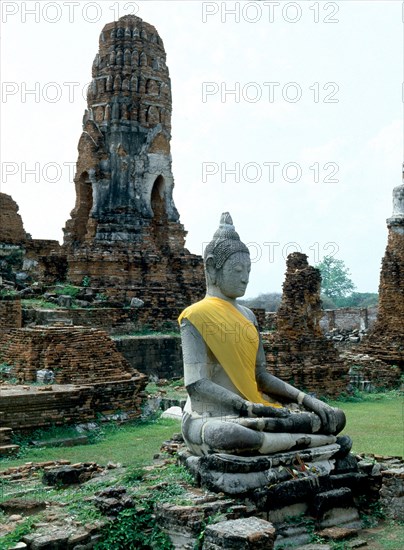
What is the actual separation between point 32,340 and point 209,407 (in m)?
6.87

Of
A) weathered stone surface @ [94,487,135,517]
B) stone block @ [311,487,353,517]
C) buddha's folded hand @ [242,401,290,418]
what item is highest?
buddha's folded hand @ [242,401,290,418]

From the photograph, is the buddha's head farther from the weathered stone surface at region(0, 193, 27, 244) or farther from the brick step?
the weathered stone surface at region(0, 193, 27, 244)

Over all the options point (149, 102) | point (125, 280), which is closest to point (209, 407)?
point (125, 280)

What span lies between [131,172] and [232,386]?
14.9 metres

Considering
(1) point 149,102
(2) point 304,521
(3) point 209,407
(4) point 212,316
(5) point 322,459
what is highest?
(1) point 149,102

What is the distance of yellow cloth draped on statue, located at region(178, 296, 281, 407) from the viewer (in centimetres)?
675

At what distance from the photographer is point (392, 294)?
2208cm

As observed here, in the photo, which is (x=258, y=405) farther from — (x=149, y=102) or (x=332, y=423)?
(x=149, y=102)

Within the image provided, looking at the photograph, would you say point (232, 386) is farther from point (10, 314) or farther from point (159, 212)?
point (159, 212)

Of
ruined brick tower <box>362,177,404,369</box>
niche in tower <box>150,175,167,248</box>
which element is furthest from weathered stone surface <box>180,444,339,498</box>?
niche in tower <box>150,175,167,248</box>

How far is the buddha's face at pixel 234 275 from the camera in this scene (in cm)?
705

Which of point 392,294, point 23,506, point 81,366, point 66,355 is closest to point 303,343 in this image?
point 392,294

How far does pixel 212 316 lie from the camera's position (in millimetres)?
6805

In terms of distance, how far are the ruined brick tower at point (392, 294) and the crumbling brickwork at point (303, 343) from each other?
4237 mm
